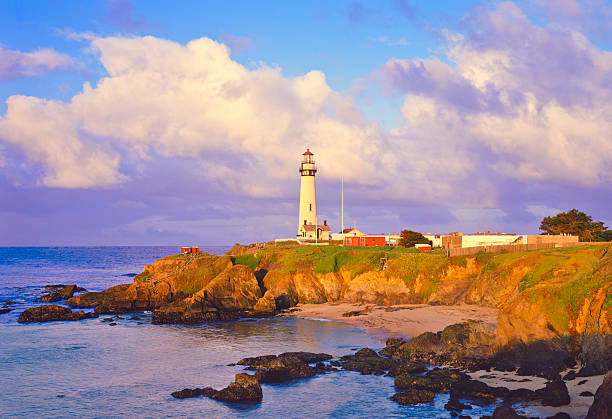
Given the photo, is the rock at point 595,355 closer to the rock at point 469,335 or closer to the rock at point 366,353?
the rock at point 469,335

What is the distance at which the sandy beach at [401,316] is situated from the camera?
139 ft

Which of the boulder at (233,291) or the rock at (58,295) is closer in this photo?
the boulder at (233,291)

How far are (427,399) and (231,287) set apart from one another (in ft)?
116

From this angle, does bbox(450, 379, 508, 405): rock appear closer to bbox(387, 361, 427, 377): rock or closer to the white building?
bbox(387, 361, 427, 377): rock

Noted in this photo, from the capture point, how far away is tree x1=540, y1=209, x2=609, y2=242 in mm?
70969

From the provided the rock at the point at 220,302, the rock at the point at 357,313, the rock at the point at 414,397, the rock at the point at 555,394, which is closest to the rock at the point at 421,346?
the rock at the point at 414,397

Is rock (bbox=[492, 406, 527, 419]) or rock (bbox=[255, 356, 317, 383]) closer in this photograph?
rock (bbox=[492, 406, 527, 419])

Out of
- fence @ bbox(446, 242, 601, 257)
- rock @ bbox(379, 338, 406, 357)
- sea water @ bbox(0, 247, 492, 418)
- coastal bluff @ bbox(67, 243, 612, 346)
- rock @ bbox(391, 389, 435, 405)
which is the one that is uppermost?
fence @ bbox(446, 242, 601, 257)

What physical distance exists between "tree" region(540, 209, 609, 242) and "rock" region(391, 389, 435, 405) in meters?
53.6

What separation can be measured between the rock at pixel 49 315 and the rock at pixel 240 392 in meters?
32.9

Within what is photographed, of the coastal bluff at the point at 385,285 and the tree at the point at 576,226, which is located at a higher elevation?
the tree at the point at 576,226

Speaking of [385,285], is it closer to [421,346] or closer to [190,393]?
[421,346]

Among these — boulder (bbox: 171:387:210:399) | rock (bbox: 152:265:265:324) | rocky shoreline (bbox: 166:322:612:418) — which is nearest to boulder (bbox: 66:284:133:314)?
rock (bbox: 152:265:265:324)

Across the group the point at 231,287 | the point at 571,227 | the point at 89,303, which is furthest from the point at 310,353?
the point at 571,227
